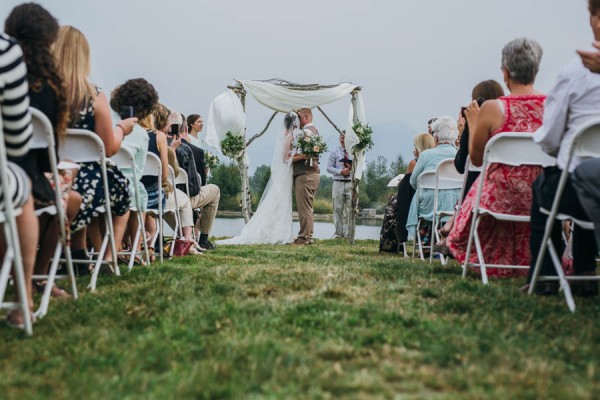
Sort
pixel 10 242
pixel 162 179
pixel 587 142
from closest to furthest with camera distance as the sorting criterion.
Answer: pixel 10 242
pixel 587 142
pixel 162 179

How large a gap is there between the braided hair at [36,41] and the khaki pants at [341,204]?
10602mm

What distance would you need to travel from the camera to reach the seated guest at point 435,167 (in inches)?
290

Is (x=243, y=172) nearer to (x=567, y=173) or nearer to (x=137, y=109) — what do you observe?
(x=137, y=109)

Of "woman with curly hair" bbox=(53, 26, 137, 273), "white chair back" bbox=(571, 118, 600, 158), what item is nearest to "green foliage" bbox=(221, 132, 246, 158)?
"woman with curly hair" bbox=(53, 26, 137, 273)

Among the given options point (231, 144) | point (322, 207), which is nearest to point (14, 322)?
point (231, 144)

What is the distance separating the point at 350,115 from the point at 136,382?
11982 mm

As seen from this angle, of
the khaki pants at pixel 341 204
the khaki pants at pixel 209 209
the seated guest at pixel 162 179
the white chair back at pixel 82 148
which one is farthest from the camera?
the khaki pants at pixel 341 204

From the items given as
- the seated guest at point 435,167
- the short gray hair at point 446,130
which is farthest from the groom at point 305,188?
the short gray hair at point 446,130

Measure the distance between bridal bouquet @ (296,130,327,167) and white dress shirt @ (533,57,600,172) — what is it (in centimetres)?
873

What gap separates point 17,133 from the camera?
9.71ft

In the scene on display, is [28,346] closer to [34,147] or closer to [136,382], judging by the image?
[136,382]

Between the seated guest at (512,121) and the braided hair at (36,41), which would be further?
the seated guest at (512,121)

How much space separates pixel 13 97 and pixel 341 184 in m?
11.5

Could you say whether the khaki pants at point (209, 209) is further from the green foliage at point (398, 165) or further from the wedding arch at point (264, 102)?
the green foliage at point (398, 165)
